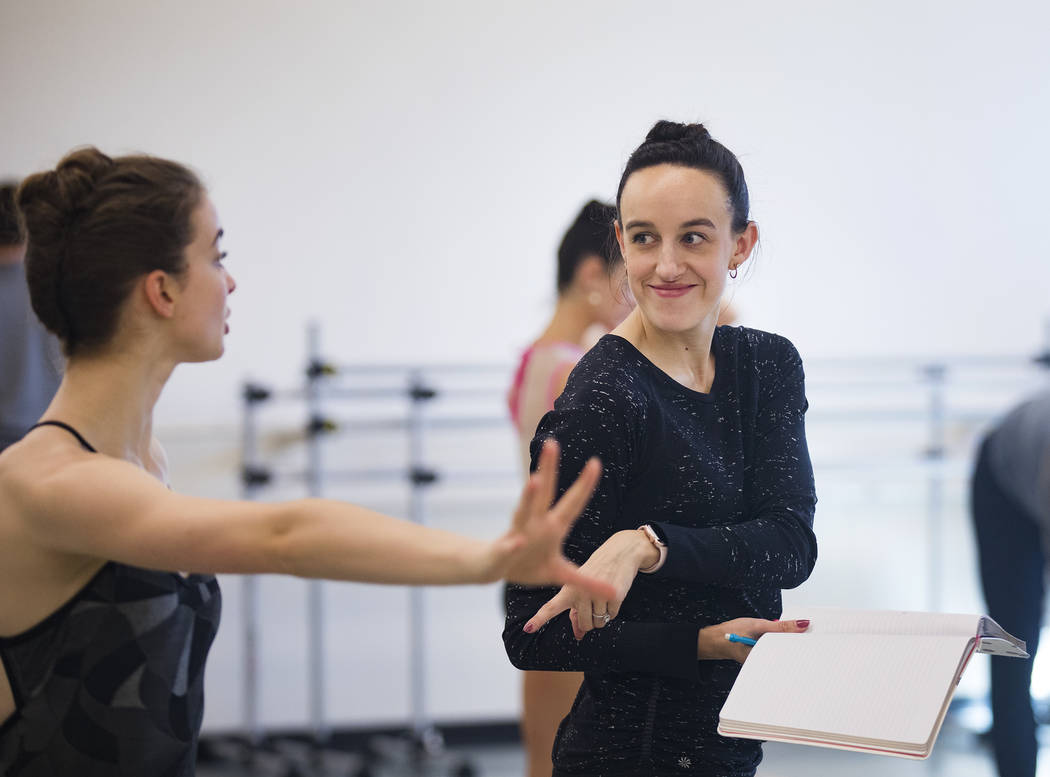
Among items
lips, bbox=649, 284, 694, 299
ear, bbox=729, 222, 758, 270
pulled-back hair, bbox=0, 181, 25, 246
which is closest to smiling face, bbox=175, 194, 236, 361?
lips, bbox=649, 284, 694, 299

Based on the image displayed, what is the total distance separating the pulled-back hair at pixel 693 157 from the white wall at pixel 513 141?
2411 millimetres

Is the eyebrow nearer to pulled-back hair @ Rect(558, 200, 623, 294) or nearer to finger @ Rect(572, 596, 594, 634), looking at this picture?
finger @ Rect(572, 596, 594, 634)

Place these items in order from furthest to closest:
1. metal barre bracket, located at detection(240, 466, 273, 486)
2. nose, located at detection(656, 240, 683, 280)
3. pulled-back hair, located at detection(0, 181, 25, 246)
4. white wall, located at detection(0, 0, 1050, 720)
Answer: white wall, located at detection(0, 0, 1050, 720), metal barre bracket, located at detection(240, 466, 273, 486), pulled-back hair, located at detection(0, 181, 25, 246), nose, located at detection(656, 240, 683, 280)

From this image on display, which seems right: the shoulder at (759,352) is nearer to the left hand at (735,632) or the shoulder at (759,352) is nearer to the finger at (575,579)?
the left hand at (735,632)

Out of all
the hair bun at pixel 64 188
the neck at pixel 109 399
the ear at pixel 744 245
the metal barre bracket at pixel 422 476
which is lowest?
the metal barre bracket at pixel 422 476

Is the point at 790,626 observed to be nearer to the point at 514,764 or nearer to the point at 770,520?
the point at 770,520

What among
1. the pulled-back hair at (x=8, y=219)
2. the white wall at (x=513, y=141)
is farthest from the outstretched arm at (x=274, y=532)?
the white wall at (x=513, y=141)

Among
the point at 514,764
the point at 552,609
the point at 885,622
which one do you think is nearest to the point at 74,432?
the point at 552,609

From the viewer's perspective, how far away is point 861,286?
406 centimetres

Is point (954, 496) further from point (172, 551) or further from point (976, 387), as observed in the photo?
point (172, 551)

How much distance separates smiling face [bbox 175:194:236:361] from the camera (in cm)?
120

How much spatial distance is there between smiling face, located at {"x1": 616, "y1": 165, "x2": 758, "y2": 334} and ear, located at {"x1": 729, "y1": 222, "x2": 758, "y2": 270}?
0.12 feet

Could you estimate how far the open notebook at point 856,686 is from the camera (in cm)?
101

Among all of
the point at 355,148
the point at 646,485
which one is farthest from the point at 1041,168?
the point at 646,485
